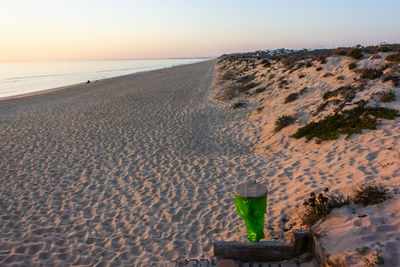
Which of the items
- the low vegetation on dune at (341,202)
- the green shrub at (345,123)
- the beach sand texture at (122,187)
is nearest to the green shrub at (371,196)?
the low vegetation on dune at (341,202)

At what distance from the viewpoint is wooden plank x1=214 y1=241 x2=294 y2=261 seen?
377 cm

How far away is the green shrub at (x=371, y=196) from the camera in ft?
13.9

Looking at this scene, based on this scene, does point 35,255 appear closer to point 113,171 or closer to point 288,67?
point 113,171

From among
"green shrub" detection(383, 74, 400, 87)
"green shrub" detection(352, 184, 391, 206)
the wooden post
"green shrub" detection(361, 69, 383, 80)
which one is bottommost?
the wooden post

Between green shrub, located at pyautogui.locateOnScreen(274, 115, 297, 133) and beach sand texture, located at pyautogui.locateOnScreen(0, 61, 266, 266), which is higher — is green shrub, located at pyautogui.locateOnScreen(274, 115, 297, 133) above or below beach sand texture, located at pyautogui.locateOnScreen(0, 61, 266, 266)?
above

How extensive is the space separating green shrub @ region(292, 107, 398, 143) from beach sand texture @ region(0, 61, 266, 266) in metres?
2.07

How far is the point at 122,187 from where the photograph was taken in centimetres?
711

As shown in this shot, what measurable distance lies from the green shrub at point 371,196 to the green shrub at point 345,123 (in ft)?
11.4

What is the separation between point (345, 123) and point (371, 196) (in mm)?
4433

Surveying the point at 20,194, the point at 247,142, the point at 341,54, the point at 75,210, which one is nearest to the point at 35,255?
the point at 75,210

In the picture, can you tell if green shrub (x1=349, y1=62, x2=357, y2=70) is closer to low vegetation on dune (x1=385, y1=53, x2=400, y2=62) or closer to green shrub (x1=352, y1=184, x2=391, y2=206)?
low vegetation on dune (x1=385, y1=53, x2=400, y2=62)

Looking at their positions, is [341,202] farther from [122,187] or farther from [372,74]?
[372,74]

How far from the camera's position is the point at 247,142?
1005 cm

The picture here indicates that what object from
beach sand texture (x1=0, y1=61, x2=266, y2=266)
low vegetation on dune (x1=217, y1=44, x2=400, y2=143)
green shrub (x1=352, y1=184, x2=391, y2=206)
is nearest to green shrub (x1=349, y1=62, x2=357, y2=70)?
low vegetation on dune (x1=217, y1=44, x2=400, y2=143)
